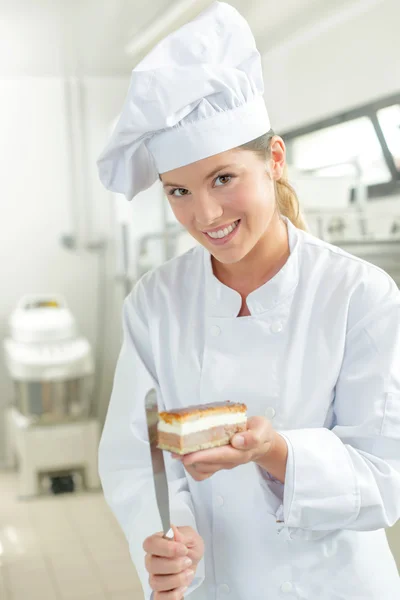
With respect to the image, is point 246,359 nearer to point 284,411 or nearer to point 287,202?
point 284,411

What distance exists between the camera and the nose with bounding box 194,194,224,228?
33.0 inches

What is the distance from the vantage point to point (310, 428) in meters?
0.85

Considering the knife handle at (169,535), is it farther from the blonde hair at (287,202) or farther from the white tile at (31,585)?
the white tile at (31,585)

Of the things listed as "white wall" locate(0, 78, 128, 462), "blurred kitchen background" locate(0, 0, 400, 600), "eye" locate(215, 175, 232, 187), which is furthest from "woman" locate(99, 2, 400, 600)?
"white wall" locate(0, 78, 128, 462)

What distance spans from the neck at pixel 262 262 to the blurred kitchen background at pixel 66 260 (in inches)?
28.4

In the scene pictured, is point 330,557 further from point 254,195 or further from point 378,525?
point 254,195

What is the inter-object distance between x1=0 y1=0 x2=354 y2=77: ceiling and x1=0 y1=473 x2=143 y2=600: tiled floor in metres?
1.64

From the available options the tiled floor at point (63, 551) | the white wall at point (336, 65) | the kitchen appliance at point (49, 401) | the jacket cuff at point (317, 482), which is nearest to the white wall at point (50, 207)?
the kitchen appliance at point (49, 401)

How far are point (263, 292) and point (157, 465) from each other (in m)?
0.27

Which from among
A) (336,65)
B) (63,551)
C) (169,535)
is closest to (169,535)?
(169,535)

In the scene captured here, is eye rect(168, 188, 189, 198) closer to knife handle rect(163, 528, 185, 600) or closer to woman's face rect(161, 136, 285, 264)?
woman's face rect(161, 136, 285, 264)

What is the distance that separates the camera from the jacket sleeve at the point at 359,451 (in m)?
0.81

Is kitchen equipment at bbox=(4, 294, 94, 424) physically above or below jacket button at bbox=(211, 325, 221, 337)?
below

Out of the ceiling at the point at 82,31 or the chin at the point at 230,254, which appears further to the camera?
the ceiling at the point at 82,31
